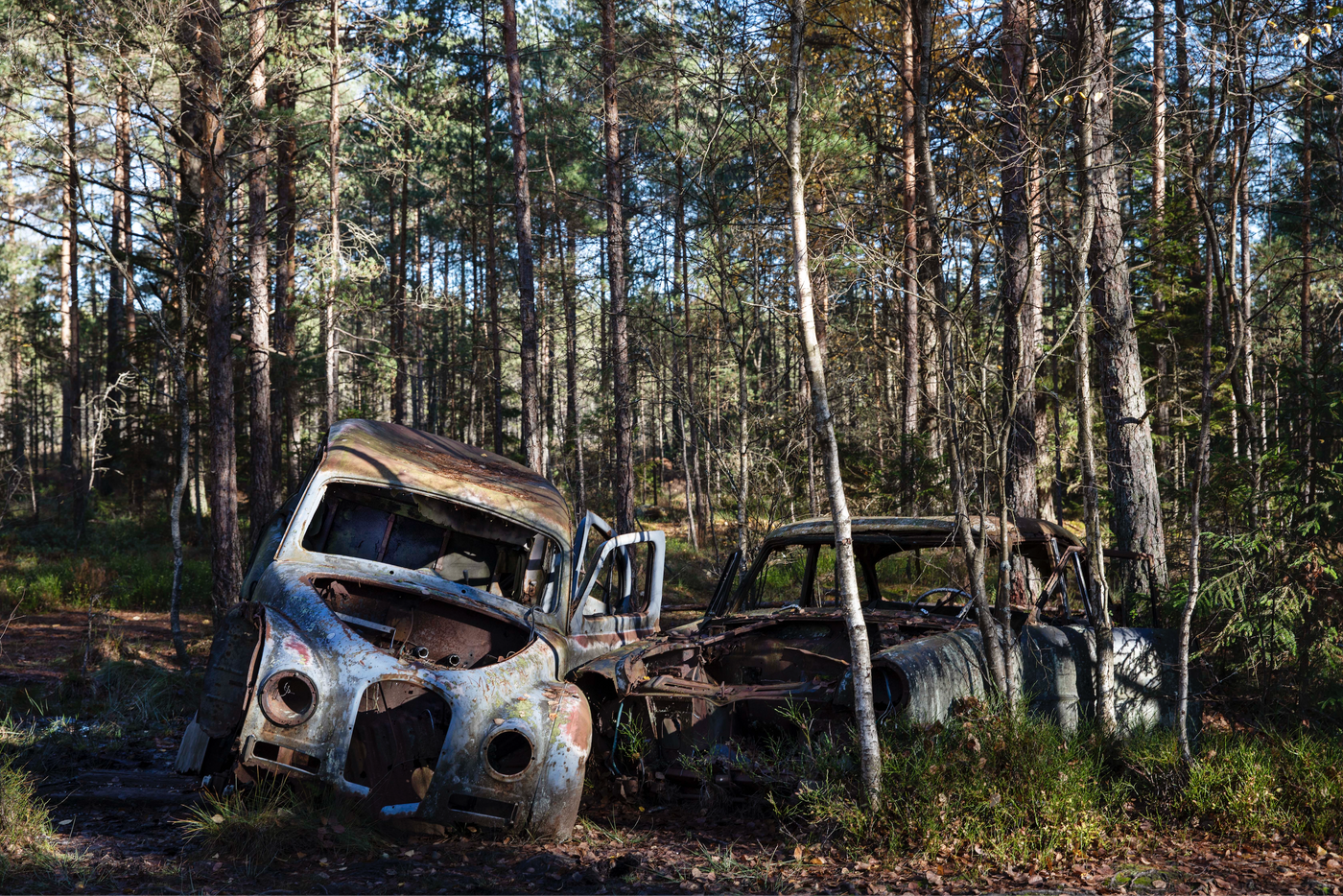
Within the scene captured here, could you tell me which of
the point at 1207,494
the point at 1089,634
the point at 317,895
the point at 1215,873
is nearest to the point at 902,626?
the point at 1089,634

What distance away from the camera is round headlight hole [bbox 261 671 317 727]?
4.38 meters

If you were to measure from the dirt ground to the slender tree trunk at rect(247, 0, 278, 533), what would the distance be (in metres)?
7.07

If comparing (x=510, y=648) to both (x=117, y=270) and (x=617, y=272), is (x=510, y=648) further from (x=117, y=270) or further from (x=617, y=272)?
(x=117, y=270)

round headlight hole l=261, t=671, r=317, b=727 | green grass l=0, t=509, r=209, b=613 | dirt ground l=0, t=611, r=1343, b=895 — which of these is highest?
round headlight hole l=261, t=671, r=317, b=727

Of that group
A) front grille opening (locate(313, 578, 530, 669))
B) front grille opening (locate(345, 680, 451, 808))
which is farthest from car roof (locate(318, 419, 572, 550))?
front grille opening (locate(345, 680, 451, 808))

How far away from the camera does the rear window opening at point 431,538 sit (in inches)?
250

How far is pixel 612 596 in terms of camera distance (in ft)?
25.8

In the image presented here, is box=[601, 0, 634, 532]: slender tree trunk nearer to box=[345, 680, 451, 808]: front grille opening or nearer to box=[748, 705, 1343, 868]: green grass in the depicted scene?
box=[345, 680, 451, 808]: front grille opening

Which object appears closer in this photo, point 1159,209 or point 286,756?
point 286,756

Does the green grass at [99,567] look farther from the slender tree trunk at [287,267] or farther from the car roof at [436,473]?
the car roof at [436,473]

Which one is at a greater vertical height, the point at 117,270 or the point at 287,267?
the point at 287,267

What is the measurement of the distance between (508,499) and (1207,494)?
5.68 meters

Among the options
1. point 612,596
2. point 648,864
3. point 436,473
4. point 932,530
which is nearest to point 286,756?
point 648,864

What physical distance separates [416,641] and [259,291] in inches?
333
